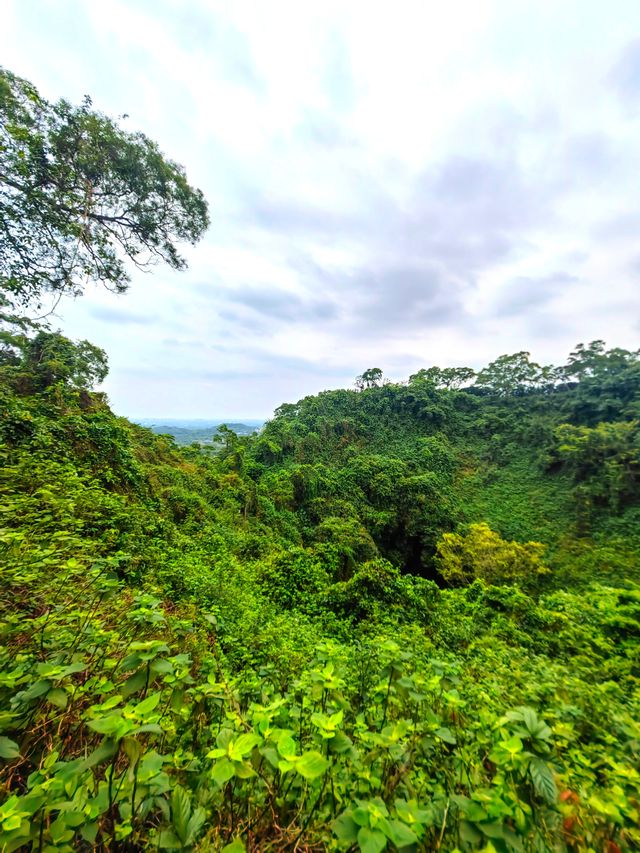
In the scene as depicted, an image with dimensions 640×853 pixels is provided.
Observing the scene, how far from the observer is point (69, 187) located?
17.7 feet

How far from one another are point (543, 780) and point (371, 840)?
1.77ft

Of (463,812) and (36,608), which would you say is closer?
(463,812)

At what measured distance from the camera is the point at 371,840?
2.35 feet

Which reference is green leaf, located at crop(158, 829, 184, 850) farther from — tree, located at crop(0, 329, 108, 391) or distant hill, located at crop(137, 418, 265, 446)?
distant hill, located at crop(137, 418, 265, 446)

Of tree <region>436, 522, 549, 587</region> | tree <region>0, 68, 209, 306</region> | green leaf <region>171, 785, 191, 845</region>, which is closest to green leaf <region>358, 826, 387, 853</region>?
green leaf <region>171, 785, 191, 845</region>

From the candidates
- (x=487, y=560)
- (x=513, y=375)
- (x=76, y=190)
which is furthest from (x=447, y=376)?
(x=76, y=190)

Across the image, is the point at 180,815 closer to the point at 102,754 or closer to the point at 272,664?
the point at 102,754

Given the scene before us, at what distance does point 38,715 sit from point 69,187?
25.4ft

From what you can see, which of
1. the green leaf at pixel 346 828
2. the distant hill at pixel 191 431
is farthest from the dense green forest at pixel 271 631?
the distant hill at pixel 191 431

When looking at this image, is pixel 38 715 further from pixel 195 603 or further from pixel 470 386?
pixel 470 386

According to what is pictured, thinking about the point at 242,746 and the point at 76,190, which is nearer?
the point at 242,746

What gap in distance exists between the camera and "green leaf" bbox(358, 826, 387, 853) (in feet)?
2.29

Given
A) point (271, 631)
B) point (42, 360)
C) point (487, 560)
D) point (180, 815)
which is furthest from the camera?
point (487, 560)

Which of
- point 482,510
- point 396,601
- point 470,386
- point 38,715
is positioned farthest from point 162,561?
point 470,386
